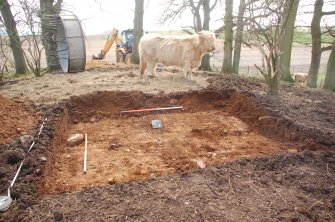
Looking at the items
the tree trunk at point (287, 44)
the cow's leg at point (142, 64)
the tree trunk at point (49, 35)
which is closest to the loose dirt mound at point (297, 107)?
the tree trunk at point (287, 44)

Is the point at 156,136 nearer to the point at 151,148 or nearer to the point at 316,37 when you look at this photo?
the point at 151,148

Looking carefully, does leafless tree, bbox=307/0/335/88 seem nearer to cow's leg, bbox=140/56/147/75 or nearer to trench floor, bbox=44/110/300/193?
trench floor, bbox=44/110/300/193

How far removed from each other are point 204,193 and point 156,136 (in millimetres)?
2303

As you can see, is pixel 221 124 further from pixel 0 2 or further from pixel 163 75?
pixel 0 2

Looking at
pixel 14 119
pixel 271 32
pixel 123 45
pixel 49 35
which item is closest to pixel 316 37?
pixel 271 32

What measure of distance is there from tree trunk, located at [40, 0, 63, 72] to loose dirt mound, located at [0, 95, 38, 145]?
170 inches

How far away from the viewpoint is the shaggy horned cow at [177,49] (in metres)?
8.41

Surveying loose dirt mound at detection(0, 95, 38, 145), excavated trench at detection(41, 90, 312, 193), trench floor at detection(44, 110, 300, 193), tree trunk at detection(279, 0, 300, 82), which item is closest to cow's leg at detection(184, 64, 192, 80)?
excavated trench at detection(41, 90, 312, 193)

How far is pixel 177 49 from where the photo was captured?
855 cm

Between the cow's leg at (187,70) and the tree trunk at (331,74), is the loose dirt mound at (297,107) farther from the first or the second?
the tree trunk at (331,74)

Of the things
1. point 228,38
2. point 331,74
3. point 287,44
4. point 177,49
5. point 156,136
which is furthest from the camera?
point 228,38

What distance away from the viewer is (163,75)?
9227mm

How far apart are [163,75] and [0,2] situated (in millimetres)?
6260

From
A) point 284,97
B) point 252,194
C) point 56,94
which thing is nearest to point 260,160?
point 252,194
